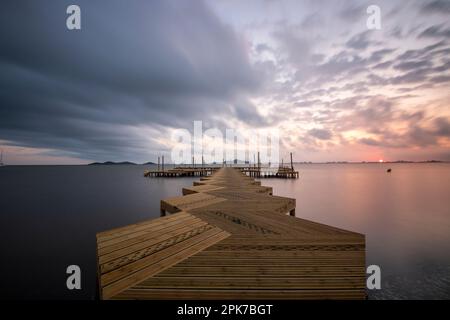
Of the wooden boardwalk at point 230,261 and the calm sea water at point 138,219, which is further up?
the wooden boardwalk at point 230,261

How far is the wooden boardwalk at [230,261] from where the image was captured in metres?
2.56

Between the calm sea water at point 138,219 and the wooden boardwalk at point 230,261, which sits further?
the calm sea water at point 138,219

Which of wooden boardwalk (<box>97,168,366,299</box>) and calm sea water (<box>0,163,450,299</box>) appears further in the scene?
calm sea water (<box>0,163,450,299</box>)

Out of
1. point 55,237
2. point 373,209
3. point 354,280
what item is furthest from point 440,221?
point 55,237

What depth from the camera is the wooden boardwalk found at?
8.41ft

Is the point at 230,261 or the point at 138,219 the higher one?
the point at 230,261

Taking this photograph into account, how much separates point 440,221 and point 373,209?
4041 millimetres

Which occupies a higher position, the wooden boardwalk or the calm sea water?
the wooden boardwalk

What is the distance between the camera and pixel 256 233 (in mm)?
4387

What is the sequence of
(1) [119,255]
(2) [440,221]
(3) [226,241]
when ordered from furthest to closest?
(2) [440,221] → (3) [226,241] → (1) [119,255]

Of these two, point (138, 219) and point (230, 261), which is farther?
point (138, 219)

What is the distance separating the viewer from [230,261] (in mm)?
3176
